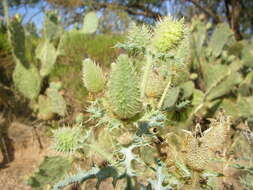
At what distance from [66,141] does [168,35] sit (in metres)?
0.39

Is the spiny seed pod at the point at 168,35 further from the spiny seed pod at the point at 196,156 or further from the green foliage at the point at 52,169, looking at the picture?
the green foliage at the point at 52,169

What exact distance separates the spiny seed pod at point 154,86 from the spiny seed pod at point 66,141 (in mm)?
321

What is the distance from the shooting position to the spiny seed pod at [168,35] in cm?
94

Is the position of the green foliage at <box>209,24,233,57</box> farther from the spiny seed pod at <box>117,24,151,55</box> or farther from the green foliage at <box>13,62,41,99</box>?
the spiny seed pod at <box>117,24,151,55</box>

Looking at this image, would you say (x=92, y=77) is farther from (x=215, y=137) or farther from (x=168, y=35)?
(x=215, y=137)

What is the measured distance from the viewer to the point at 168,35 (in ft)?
3.08

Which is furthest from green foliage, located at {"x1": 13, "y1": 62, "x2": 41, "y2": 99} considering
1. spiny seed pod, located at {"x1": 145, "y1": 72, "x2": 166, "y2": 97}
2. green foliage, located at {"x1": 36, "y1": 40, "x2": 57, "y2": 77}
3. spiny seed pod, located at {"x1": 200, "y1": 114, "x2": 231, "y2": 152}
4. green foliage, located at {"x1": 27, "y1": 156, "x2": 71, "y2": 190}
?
spiny seed pod, located at {"x1": 200, "y1": 114, "x2": 231, "y2": 152}

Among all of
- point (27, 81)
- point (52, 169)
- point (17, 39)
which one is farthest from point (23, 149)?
point (52, 169)

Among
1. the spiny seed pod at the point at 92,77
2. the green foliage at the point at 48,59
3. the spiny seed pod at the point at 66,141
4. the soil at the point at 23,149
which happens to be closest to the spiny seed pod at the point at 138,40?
the spiny seed pod at the point at 92,77

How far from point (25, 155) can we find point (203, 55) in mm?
2667

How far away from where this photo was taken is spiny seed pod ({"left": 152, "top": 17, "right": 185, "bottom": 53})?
0.94 m

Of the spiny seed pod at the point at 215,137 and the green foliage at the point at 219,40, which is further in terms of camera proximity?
the green foliage at the point at 219,40

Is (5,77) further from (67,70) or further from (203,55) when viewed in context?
(203,55)

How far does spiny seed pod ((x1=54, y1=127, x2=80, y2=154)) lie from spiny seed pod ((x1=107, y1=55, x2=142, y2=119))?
0.45ft
